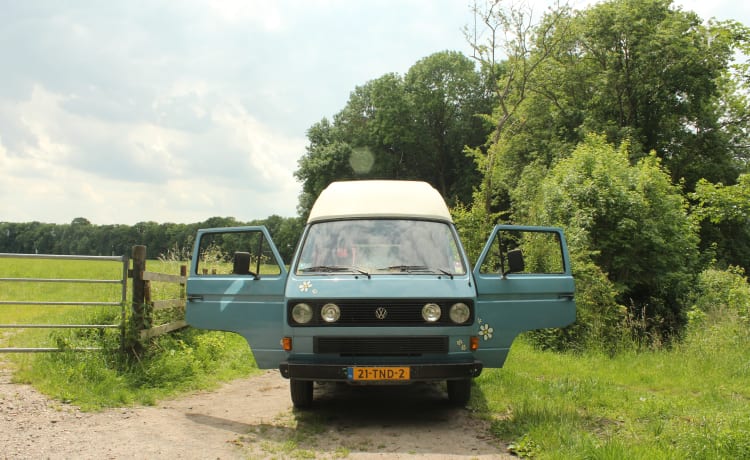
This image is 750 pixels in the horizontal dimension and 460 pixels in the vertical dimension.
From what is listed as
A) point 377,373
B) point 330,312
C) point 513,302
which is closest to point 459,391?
point 513,302

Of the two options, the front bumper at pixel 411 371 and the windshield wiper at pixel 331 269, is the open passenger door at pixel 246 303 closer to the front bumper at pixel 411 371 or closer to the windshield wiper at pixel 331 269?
the windshield wiper at pixel 331 269

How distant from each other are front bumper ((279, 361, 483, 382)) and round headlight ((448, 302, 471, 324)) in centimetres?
45

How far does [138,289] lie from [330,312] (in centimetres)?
364

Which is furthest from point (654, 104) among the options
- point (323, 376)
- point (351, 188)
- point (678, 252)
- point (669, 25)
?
point (323, 376)

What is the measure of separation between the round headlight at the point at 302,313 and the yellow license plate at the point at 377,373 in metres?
0.70

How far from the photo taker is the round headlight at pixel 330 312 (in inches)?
258

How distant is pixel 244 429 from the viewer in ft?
21.8

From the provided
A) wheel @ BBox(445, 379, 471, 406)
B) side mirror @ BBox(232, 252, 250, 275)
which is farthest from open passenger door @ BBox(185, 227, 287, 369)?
wheel @ BBox(445, 379, 471, 406)

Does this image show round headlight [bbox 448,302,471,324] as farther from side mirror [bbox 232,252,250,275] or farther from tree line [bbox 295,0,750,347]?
tree line [bbox 295,0,750,347]

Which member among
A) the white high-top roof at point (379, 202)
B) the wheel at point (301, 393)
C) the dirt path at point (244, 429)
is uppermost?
the white high-top roof at point (379, 202)

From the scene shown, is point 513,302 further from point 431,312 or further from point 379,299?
point 379,299

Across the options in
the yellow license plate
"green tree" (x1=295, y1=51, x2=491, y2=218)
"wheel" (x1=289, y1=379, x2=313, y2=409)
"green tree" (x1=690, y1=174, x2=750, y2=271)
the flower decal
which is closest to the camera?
the yellow license plate

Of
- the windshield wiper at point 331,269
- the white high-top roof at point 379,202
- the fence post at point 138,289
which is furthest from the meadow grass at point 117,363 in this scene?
the white high-top roof at point 379,202

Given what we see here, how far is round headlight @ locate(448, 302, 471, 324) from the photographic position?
659 cm
